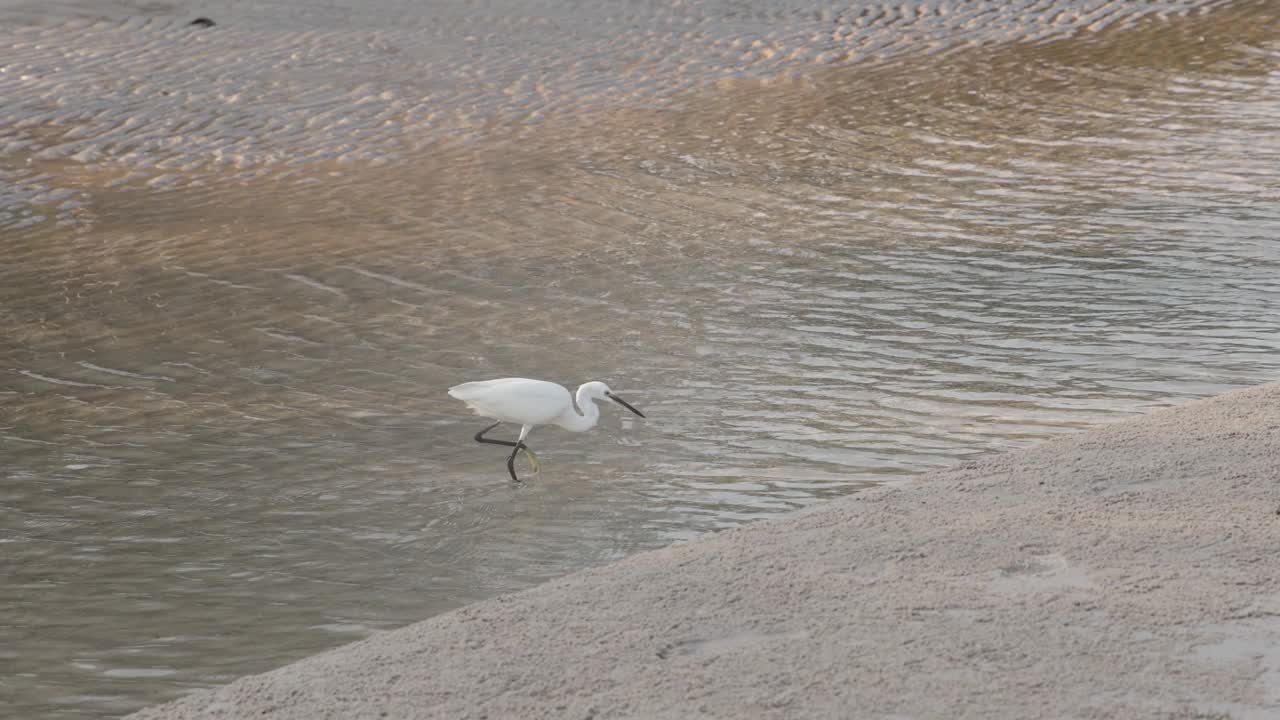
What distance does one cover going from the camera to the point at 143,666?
17.2ft

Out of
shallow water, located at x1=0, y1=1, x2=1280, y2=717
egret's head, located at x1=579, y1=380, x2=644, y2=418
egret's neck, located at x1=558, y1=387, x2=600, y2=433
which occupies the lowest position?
shallow water, located at x1=0, y1=1, x2=1280, y2=717

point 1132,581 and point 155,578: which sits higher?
point 1132,581

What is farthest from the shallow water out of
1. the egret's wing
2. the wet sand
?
the wet sand

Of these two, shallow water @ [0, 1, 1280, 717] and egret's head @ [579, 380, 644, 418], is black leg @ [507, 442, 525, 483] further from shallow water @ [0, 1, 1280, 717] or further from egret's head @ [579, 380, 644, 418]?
egret's head @ [579, 380, 644, 418]

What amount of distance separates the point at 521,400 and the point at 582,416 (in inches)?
15.8

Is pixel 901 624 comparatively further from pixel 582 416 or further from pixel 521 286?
pixel 521 286

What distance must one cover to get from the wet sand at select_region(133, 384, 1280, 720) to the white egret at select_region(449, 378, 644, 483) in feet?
4.13

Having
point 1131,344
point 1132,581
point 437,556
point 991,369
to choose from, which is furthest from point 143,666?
point 1131,344

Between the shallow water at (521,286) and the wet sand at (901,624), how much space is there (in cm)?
53

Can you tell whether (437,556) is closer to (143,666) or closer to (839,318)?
(143,666)

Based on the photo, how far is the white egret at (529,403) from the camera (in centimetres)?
680

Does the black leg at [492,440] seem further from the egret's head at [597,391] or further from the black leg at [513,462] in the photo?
the egret's head at [597,391]

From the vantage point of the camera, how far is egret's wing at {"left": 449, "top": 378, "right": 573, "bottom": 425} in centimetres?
679

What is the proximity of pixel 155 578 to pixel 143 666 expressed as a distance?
30.1 inches
